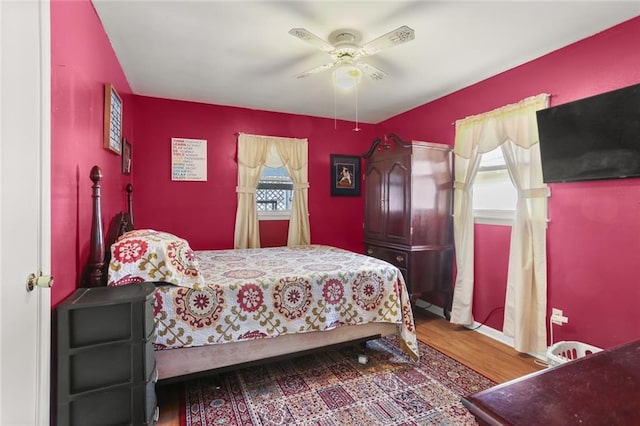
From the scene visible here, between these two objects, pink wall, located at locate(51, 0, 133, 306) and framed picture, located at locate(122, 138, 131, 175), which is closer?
pink wall, located at locate(51, 0, 133, 306)

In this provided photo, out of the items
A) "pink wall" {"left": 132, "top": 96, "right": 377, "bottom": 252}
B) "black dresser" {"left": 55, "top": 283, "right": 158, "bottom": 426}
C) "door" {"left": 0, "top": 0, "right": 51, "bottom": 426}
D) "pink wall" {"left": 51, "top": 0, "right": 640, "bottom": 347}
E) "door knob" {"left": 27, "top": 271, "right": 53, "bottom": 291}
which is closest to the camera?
"door" {"left": 0, "top": 0, "right": 51, "bottom": 426}

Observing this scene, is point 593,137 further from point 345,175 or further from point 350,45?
point 345,175

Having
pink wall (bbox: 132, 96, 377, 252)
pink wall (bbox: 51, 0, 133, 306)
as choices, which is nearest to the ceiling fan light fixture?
pink wall (bbox: 51, 0, 133, 306)

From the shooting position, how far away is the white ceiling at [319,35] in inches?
76.3

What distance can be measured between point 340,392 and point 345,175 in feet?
9.86

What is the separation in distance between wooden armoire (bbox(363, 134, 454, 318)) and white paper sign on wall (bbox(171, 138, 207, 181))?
83.8 inches

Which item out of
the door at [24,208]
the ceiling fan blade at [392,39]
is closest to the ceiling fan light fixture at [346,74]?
the ceiling fan blade at [392,39]

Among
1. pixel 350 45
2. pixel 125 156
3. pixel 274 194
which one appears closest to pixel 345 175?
pixel 274 194

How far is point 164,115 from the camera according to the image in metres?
3.62

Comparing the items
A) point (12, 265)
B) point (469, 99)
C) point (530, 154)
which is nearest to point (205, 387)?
point (12, 265)

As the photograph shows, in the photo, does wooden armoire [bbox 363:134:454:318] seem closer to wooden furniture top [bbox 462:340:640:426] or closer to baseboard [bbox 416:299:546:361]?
baseboard [bbox 416:299:546:361]

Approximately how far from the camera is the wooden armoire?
10.6ft

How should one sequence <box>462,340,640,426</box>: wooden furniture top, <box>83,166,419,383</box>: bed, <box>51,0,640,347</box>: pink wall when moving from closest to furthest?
<box>462,340,640,426</box>: wooden furniture top, <box>51,0,640,347</box>: pink wall, <box>83,166,419,383</box>: bed

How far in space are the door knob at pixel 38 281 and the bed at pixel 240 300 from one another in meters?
0.60
